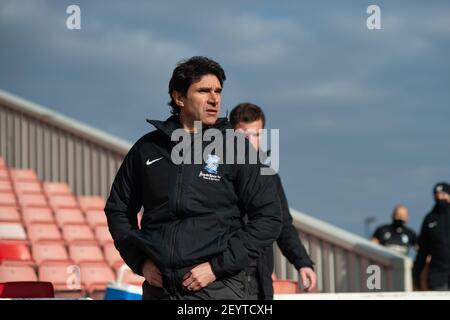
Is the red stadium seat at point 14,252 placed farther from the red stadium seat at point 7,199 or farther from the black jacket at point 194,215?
the black jacket at point 194,215

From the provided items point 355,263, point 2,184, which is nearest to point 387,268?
point 355,263

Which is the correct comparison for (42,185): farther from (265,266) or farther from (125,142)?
(265,266)

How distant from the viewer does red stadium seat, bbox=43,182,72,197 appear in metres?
14.4

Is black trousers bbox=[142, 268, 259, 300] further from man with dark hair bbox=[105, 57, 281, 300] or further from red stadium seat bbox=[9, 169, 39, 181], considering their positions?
red stadium seat bbox=[9, 169, 39, 181]

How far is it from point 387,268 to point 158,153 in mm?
7042

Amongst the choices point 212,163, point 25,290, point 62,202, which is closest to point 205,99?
point 212,163

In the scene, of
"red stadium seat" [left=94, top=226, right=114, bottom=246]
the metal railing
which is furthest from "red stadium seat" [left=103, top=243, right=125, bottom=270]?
the metal railing

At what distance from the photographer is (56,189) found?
1463cm

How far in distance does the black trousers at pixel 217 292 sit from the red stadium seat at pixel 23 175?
423 inches

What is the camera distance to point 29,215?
41.4 feet

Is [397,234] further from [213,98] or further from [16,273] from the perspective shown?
[213,98]

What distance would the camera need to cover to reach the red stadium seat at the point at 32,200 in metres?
13.3

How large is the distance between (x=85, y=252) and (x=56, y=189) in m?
3.31

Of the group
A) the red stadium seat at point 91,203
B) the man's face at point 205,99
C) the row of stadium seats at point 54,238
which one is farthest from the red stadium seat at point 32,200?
the man's face at point 205,99
